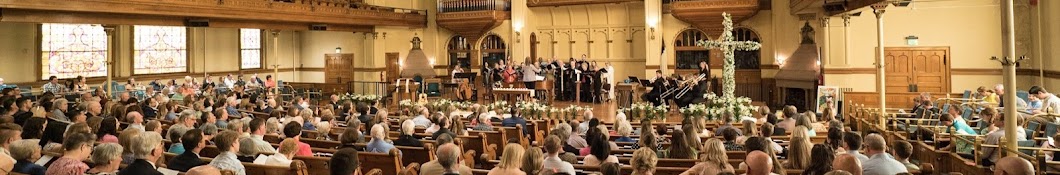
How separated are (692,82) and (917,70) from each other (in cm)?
485

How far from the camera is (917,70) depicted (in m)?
16.4

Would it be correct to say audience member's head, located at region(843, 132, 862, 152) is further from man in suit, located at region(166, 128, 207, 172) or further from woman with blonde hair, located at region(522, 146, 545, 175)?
man in suit, located at region(166, 128, 207, 172)

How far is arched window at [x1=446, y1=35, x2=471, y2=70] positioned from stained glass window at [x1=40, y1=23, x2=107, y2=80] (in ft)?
32.4

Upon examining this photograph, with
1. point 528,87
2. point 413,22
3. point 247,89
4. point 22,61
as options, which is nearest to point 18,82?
point 22,61

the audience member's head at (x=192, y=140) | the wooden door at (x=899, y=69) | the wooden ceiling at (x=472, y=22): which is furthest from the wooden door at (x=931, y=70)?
the audience member's head at (x=192, y=140)

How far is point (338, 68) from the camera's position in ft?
82.4

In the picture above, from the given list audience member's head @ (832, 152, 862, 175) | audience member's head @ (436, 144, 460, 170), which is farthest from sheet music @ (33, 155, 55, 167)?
audience member's head @ (832, 152, 862, 175)

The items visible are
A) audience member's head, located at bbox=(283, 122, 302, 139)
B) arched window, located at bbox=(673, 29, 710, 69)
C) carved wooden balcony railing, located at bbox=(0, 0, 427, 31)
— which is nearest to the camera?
audience member's head, located at bbox=(283, 122, 302, 139)

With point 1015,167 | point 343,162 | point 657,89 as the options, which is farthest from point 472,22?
point 1015,167

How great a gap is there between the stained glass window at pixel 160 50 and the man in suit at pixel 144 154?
1778 cm

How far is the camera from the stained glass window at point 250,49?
81.7ft

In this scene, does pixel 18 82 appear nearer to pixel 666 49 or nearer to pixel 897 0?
pixel 666 49

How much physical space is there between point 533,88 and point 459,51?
20.0 ft

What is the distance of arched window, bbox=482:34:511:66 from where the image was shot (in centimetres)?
2416
